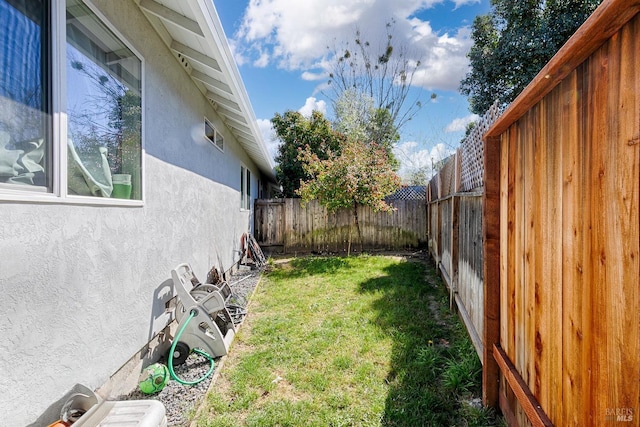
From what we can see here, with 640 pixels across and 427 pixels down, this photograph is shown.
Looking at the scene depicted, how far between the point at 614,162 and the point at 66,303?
2.68m

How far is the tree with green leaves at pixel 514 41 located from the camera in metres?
7.81

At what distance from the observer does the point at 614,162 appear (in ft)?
3.05

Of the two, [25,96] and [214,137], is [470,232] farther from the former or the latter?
[214,137]

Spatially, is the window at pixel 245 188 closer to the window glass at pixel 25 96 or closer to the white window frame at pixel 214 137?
the white window frame at pixel 214 137

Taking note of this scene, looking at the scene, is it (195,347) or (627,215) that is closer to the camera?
(627,215)

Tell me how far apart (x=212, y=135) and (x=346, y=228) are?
541cm

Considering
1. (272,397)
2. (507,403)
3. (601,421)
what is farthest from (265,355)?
(601,421)

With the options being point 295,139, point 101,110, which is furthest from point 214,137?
point 295,139

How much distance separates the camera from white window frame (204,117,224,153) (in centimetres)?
500

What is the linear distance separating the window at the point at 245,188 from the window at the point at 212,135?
215 cm

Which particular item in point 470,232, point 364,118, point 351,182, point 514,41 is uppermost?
point 364,118

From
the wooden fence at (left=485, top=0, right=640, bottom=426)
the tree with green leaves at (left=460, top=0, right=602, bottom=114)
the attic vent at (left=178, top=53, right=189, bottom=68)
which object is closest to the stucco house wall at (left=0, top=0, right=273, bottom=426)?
the attic vent at (left=178, top=53, right=189, bottom=68)

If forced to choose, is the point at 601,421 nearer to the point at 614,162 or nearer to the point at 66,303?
the point at 614,162

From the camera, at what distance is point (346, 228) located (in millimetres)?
9648
